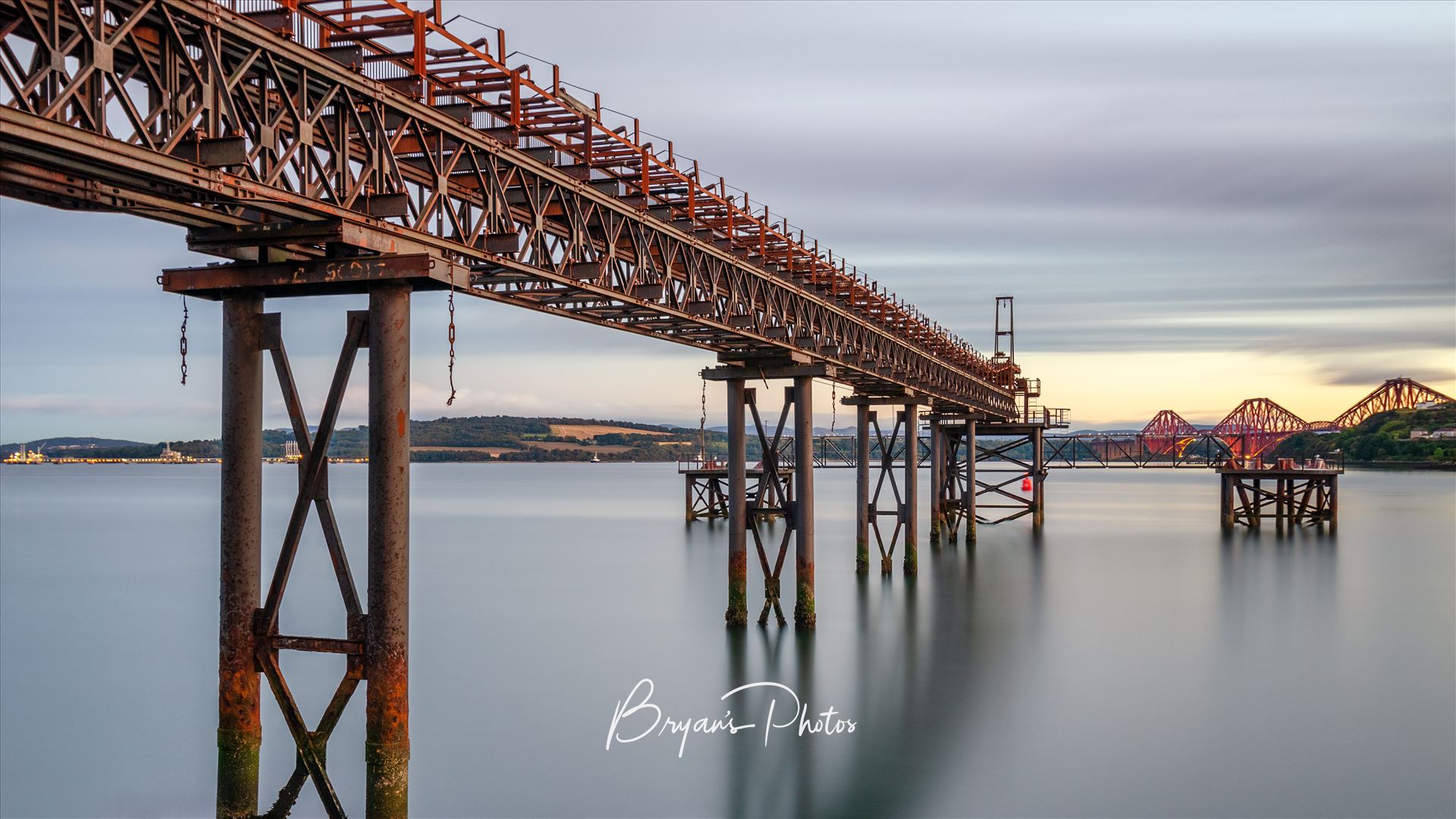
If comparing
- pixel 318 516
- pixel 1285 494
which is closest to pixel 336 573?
pixel 318 516

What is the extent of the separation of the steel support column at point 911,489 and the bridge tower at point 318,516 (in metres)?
26.6

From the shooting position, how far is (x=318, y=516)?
504 inches

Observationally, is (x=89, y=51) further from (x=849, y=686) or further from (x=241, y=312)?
(x=849, y=686)

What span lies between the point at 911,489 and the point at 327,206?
32.2 m

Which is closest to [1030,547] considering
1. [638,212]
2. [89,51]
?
[638,212]

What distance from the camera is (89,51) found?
8.46 m

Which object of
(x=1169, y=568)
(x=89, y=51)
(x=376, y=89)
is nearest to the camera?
(x=89, y=51)

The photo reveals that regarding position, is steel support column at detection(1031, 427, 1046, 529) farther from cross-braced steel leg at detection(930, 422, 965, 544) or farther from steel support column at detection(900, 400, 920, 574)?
steel support column at detection(900, 400, 920, 574)

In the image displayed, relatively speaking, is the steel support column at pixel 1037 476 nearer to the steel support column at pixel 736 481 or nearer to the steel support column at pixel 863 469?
the steel support column at pixel 863 469

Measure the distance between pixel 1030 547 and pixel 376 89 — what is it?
51.3 meters

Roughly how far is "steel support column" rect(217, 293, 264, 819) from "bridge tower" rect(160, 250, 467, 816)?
1 cm

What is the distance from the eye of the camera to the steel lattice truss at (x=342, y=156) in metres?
8.70

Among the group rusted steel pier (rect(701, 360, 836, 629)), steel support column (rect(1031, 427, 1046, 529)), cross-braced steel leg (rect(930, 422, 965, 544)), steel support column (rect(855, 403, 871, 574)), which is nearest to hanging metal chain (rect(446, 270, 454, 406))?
rusted steel pier (rect(701, 360, 836, 629))

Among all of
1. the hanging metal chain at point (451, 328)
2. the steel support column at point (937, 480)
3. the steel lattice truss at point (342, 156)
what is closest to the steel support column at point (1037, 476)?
the steel support column at point (937, 480)
